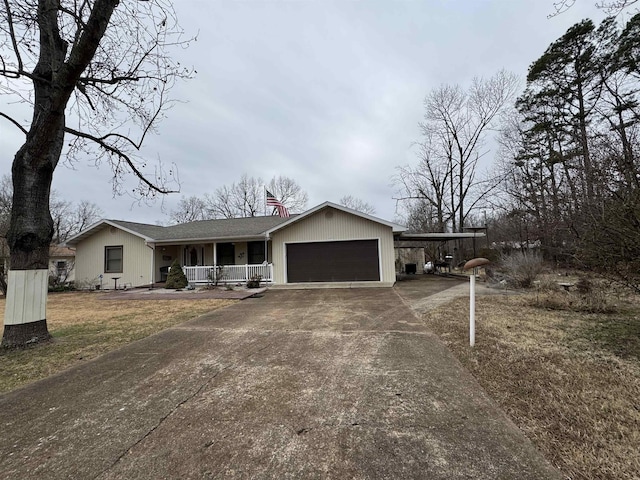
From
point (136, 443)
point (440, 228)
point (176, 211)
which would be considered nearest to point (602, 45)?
point (440, 228)

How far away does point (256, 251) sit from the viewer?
51.9ft

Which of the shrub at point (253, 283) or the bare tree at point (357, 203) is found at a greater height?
the bare tree at point (357, 203)

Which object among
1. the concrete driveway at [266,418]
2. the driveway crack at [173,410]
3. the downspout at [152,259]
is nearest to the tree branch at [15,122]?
the concrete driveway at [266,418]

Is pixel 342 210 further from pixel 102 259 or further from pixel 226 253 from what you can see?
pixel 102 259

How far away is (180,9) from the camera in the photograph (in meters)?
5.08

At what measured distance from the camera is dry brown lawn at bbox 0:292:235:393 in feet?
13.5

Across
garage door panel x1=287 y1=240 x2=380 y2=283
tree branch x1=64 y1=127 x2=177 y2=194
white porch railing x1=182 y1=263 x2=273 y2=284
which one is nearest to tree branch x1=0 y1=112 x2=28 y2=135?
tree branch x1=64 y1=127 x2=177 y2=194

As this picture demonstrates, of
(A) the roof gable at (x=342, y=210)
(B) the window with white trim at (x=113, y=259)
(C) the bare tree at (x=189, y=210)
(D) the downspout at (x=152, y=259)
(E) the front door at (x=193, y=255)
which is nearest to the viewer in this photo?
(A) the roof gable at (x=342, y=210)

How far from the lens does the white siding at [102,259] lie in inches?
603

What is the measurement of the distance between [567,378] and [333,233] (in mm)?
11122

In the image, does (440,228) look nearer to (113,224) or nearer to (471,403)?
(113,224)

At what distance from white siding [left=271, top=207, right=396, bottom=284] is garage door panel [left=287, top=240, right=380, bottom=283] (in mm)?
239

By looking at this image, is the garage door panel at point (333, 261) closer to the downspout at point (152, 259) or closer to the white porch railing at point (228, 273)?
the white porch railing at point (228, 273)

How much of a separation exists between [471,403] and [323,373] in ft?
5.11
